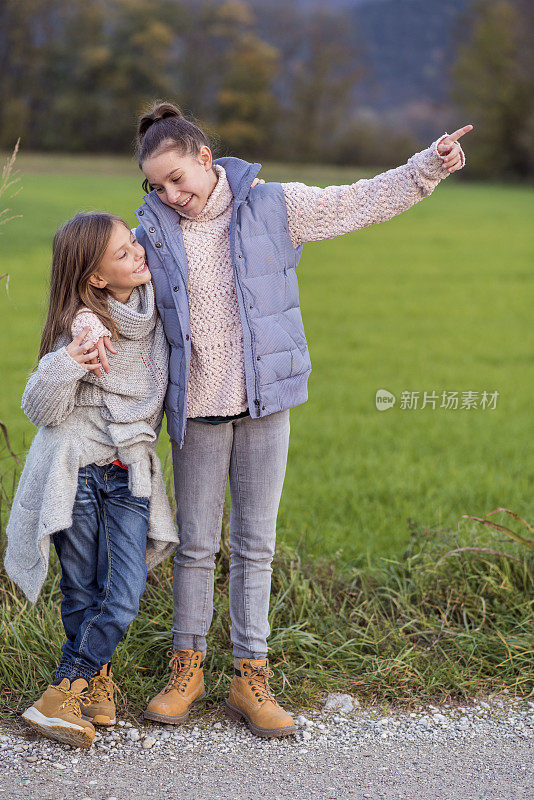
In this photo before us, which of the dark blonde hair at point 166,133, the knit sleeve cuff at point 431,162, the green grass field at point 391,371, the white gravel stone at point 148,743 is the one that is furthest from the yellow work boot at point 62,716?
the knit sleeve cuff at point 431,162

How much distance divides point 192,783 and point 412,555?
1.59 meters

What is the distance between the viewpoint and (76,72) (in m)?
42.1

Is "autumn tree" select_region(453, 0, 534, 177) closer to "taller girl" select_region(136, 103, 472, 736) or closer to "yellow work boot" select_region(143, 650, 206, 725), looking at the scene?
"taller girl" select_region(136, 103, 472, 736)

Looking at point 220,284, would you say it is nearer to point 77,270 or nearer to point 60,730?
point 77,270

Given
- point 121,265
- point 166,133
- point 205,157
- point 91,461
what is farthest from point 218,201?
point 91,461

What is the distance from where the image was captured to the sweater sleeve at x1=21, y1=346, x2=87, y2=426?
8.46ft

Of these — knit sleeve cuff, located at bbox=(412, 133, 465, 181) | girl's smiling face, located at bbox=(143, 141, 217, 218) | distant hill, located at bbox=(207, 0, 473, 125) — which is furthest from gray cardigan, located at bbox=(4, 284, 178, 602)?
distant hill, located at bbox=(207, 0, 473, 125)

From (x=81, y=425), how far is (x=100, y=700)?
869mm

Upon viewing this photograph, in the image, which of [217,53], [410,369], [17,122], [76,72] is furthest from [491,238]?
[217,53]

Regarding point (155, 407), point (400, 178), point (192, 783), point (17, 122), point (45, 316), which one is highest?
point (17, 122)

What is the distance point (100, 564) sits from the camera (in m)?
2.79

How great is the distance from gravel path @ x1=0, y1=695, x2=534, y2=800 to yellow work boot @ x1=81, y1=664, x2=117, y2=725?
6 centimetres

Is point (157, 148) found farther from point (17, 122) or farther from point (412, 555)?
point (17, 122)

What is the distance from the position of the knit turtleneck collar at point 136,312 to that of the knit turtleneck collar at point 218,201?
27 cm
